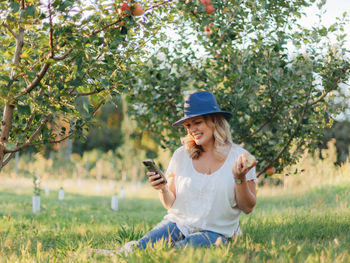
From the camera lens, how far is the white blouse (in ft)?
11.2

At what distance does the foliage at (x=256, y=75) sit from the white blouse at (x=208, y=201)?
3.82ft

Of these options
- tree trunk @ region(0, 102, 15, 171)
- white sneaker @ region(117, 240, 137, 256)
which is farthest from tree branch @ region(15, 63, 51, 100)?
white sneaker @ region(117, 240, 137, 256)

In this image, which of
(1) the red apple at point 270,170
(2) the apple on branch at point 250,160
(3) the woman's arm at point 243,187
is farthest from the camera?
(1) the red apple at point 270,170

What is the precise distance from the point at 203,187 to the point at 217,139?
→ 43 cm

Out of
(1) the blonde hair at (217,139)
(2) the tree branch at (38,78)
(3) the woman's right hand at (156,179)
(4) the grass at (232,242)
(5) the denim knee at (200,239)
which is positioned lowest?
(4) the grass at (232,242)

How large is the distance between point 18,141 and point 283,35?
2.90 metres

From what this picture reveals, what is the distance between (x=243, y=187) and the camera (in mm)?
3232

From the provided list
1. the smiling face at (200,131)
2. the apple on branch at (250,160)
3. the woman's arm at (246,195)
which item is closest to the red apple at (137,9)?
the smiling face at (200,131)

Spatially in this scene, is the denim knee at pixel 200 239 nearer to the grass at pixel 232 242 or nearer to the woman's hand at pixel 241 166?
the grass at pixel 232 242

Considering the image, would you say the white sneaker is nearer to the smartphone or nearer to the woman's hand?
the smartphone

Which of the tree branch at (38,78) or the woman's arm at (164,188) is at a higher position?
the tree branch at (38,78)

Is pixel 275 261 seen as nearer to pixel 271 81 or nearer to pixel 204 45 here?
pixel 271 81

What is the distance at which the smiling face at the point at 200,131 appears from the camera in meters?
3.59

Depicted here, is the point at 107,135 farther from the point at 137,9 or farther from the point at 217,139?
the point at 137,9
